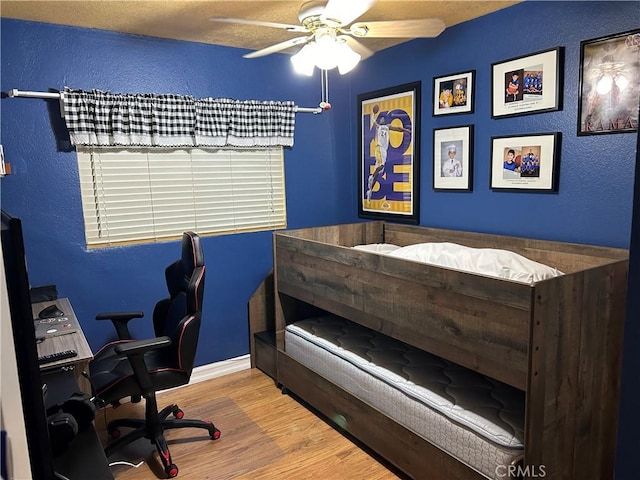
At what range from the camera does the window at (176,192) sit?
114 inches

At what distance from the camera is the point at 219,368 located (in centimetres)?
342

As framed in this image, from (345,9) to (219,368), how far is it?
2.58 metres

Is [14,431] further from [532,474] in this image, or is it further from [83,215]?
[83,215]

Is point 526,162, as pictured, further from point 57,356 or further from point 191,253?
point 57,356

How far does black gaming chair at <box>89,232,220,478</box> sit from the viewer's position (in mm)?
2223

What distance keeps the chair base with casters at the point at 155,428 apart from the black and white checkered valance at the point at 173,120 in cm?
157

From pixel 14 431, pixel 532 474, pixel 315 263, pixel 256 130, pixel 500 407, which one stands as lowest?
pixel 532 474

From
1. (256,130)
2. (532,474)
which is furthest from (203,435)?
(256,130)

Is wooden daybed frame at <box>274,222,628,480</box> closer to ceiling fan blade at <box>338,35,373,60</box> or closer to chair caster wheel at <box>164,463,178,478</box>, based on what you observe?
chair caster wheel at <box>164,463,178,478</box>

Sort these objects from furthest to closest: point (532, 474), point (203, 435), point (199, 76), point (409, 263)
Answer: point (199, 76), point (203, 435), point (409, 263), point (532, 474)

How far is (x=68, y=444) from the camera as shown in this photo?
1.49 meters

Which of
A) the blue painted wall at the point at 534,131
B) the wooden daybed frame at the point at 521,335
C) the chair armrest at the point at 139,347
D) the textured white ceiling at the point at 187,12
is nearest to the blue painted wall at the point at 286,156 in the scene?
the blue painted wall at the point at 534,131

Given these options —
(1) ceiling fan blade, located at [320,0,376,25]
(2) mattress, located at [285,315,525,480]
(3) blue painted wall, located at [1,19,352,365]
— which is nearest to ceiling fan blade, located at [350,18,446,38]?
(1) ceiling fan blade, located at [320,0,376,25]

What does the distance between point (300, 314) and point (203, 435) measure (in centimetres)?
102
